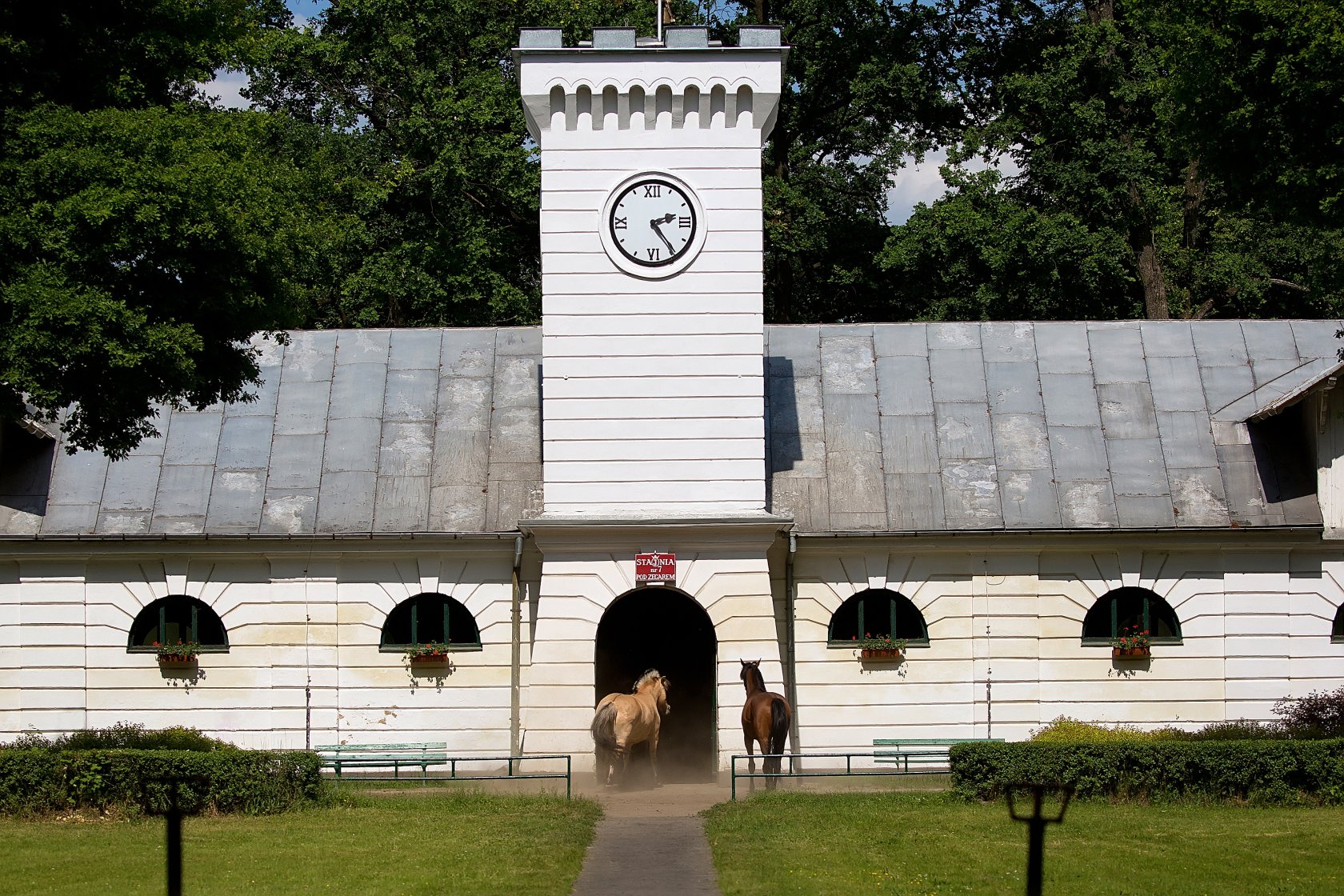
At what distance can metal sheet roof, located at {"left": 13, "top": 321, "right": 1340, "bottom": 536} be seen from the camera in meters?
26.3

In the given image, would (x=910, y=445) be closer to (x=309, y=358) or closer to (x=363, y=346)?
(x=363, y=346)

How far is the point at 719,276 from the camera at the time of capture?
25.1m

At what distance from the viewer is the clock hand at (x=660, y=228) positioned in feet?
82.5

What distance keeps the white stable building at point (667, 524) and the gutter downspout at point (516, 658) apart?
0.05m

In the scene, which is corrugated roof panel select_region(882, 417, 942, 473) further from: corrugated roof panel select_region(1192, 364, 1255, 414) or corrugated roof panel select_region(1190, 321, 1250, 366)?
corrugated roof panel select_region(1190, 321, 1250, 366)

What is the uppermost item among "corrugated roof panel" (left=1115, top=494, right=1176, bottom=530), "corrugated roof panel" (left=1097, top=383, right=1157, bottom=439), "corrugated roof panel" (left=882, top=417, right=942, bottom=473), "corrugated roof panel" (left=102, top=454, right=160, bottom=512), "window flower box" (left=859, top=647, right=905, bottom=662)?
"corrugated roof panel" (left=1097, top=383, right=1157, bottom=439)

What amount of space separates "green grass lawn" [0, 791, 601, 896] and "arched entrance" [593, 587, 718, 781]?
7032 mm

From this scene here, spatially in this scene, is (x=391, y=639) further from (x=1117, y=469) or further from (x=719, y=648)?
(x=1117, y=469)

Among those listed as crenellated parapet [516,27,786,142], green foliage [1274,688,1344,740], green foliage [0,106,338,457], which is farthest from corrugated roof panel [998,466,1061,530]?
green foliage [0,106,338,457]

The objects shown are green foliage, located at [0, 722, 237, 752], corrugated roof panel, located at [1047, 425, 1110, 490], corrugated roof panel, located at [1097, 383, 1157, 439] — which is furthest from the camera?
corrugated roof panel, located at [1097, 383, 1157, 439]

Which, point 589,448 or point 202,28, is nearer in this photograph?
point 202,28

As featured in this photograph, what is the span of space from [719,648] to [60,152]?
11.9m

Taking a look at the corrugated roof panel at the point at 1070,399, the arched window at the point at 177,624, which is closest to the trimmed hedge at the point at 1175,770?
the corrugated roof panel at the point at 1070,399

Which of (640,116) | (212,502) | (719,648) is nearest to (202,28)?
(640,116)
